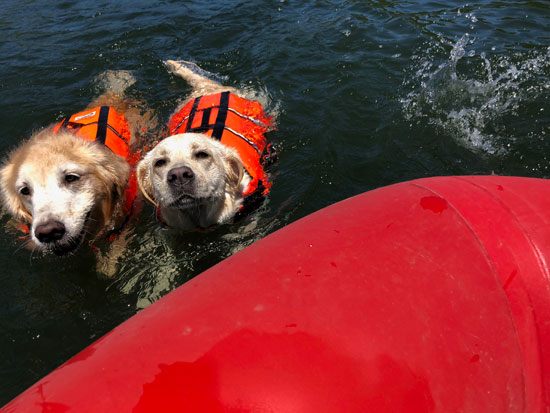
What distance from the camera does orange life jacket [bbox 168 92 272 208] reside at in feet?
12.9

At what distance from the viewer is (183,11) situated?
8828 millimetres

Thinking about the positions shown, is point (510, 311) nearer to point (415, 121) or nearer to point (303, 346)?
point (303, 346)

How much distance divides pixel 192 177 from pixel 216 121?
1.31m

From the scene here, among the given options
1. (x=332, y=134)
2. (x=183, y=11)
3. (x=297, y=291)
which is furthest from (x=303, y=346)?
(x=183, y=11)

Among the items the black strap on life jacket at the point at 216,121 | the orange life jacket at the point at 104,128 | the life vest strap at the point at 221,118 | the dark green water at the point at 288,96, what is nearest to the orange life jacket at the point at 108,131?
the orange life jacket at the point at 104,128

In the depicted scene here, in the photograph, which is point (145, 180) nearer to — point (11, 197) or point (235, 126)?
point (11, 197)

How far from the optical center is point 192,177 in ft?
10.4

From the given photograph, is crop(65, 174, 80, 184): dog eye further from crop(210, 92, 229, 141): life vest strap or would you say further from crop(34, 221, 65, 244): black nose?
crop(210, 92, 229, 141): life vest strap

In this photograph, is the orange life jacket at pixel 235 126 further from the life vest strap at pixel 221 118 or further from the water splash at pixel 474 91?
the water splash at pixel 474 91

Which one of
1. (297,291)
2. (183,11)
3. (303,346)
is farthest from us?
(183,11)

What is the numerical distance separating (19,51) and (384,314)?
8.91 metres

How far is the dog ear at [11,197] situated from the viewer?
3.17 meters

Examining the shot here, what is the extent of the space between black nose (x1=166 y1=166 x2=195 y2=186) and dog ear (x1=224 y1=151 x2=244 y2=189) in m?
0.51

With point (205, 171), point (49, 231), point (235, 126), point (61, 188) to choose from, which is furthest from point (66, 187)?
point (235, 126)
